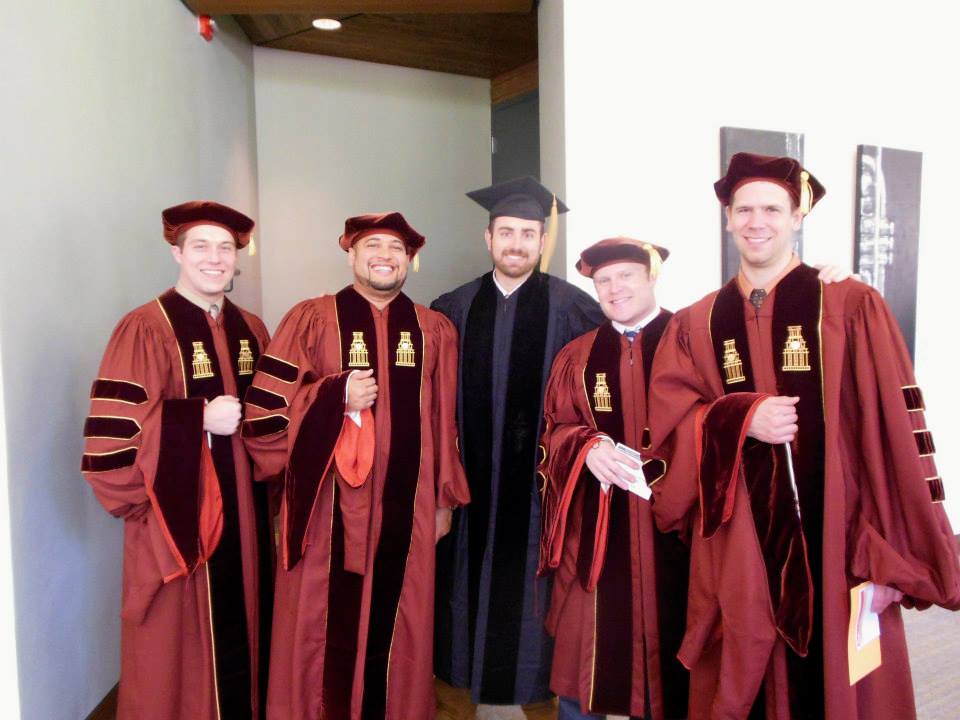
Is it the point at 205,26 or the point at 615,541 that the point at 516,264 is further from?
the point at 205,26

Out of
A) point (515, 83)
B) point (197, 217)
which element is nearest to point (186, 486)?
point (197, 217)

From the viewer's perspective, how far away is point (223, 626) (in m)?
2.27

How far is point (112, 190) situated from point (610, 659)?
273 centimetres

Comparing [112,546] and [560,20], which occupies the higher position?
[560,20]

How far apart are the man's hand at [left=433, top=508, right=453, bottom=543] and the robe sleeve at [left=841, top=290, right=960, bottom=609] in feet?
4.53

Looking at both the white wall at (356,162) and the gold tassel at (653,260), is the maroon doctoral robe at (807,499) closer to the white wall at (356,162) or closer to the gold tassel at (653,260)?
the gold tassel at (653,260)

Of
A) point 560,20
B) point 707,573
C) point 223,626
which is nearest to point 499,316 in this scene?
point 707,573

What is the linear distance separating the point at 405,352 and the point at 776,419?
1.28 m

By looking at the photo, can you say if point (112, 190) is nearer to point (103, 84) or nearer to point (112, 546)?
point (103, 84)

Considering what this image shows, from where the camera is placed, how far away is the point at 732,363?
1.92 metres

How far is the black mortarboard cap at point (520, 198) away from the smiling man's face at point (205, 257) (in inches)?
36.5

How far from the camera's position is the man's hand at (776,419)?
175cm

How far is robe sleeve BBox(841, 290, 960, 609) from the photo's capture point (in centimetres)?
166

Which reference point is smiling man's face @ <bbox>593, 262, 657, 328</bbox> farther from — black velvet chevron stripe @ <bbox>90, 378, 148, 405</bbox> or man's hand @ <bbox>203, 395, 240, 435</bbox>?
black velvet chevron stripe @ <bbox>90, 378, 148, 405</bbox>
